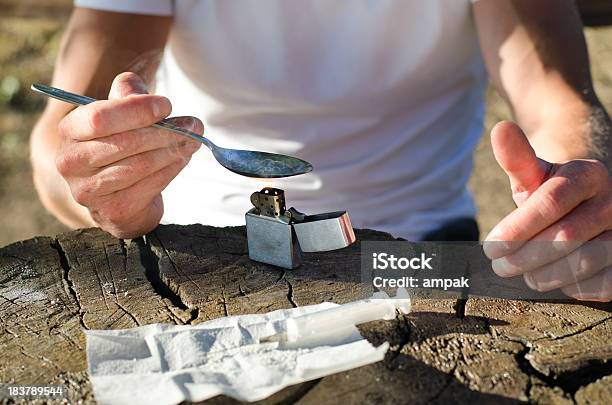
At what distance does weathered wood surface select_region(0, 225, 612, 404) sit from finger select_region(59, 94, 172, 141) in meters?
0.22

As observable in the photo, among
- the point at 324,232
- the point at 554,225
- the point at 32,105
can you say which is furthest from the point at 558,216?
the point at 32,105

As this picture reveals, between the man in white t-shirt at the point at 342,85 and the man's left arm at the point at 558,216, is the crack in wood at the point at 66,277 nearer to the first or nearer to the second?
the man in white t-shirt at the point at 342,85

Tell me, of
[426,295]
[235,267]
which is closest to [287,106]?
[235,267]

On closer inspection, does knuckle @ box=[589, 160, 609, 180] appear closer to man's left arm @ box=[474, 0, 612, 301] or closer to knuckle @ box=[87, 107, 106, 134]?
man's left arm @ box=[474, 0, 612, 301]

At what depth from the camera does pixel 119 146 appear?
48.4 inches

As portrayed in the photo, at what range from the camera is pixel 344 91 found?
71.2 inches

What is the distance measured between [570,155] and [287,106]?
65cm

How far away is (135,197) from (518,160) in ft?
1.90

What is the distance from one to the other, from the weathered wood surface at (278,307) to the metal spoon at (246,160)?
14 centimetres

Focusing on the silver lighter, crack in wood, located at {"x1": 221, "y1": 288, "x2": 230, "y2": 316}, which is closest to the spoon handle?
the silver lighter

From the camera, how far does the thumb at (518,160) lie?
1101mm

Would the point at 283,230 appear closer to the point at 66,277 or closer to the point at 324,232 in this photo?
the point at 324,232

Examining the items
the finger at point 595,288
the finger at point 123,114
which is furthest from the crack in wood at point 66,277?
the finger at point 595,288

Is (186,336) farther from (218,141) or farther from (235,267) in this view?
(218,141)
